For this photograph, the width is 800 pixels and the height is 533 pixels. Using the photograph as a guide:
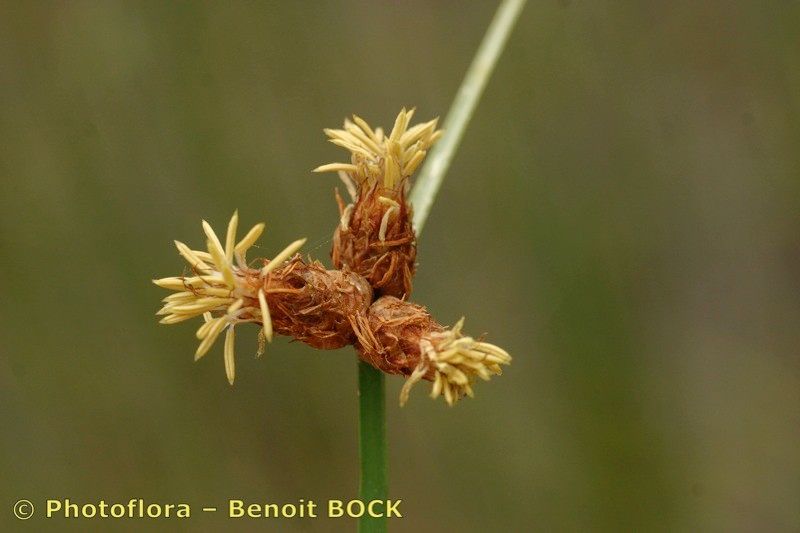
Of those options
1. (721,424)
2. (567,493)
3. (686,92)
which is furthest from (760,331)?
(567,493)

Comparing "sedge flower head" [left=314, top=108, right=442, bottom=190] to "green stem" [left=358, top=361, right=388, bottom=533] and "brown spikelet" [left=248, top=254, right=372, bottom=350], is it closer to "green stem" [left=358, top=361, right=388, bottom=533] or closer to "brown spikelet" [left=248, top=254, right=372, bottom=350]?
"brown spikelet" [left=248, top=254, right=372, bottom=350]

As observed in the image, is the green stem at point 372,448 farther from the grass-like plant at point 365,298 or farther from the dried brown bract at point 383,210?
the dried brown bract at point 383,210

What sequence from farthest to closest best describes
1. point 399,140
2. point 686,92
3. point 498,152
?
point 686,92, point 498,152, point 399,140

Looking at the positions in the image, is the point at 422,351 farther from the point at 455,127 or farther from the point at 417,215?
the point at 455,127

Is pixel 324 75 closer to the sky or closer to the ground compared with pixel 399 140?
closer to the sky

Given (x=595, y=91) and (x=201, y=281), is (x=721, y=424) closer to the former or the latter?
(x=595, y=91)
